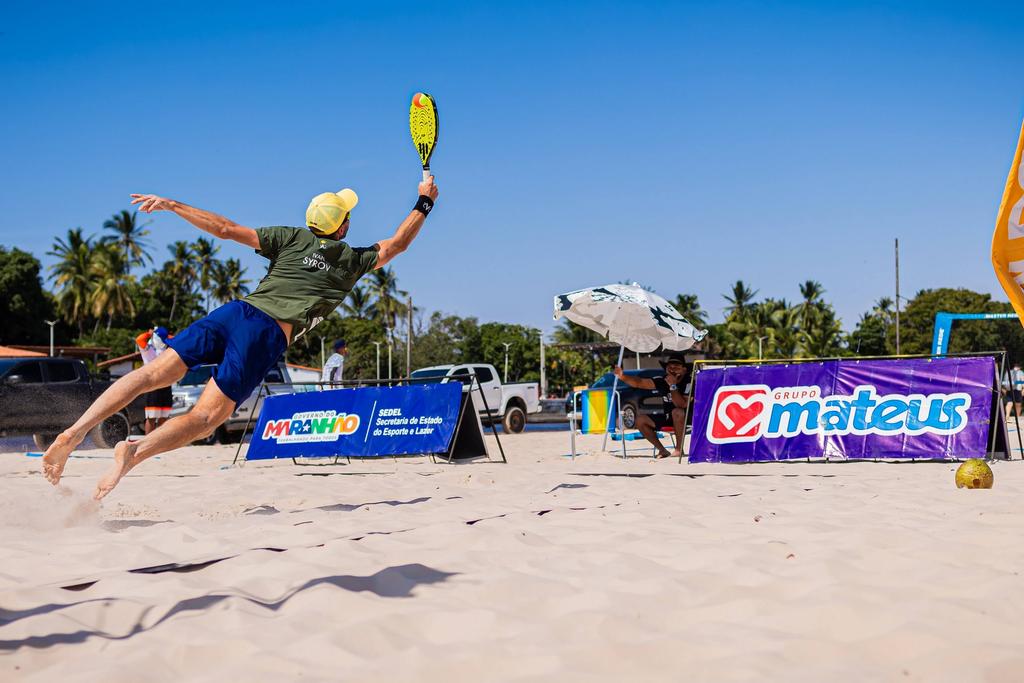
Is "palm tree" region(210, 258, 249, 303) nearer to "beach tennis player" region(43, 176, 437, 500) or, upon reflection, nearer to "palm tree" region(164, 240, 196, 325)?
"palm tree" region(164, 240, 196, 325)

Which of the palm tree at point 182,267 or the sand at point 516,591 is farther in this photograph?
the palm tree at point 182,267

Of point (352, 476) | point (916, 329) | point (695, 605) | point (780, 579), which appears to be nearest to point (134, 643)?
point (695, 605)

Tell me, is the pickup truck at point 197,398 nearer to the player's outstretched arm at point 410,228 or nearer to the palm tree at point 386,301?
the player's outstretched arm at point 410,228

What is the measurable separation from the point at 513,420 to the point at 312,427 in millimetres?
11075

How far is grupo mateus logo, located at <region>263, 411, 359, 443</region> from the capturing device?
11.8 meters

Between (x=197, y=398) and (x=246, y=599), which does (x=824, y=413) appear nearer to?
(x=246, y=599)

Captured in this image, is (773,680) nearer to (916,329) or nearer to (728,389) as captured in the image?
(728,389)

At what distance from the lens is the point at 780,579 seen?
3.30 metres

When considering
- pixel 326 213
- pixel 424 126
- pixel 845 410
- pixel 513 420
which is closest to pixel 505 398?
pixel 513 420

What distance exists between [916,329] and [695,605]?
3146 inches

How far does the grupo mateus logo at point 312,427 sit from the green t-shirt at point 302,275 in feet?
21.7

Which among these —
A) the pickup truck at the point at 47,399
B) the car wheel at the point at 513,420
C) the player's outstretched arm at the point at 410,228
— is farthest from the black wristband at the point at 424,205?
the car wheel at the point at 513,420

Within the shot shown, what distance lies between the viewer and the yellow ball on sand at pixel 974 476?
655 centimetres

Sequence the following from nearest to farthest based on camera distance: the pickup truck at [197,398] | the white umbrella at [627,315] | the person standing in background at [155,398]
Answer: the white umbrella at [627,315] → the person standing in background at [155,398] → the pickup truck at [197,398]
